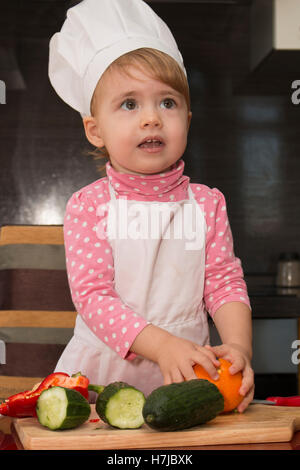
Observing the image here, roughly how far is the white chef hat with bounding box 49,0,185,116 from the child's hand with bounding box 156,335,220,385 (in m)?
0.46

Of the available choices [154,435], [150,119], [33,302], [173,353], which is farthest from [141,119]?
[33,302]

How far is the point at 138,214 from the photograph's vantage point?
40.9 inches

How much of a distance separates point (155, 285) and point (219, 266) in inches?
4.5

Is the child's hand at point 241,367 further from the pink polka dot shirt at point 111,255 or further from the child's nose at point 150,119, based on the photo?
the child's nose at point 150,119

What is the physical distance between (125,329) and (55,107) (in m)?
1.95

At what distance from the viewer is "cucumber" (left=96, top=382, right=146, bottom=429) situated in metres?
0.68

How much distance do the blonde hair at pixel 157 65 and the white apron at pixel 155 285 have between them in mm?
209

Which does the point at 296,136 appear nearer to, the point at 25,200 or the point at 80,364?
the point at 25,200

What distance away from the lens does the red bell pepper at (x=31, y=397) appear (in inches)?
29.7

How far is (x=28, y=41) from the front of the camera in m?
2.63

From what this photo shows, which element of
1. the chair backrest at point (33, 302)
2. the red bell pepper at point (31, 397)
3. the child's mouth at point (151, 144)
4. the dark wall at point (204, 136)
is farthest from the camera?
the dark wall at point (204, 136)

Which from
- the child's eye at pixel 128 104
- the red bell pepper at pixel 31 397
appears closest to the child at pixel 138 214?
the child's eye at pixel 128 104

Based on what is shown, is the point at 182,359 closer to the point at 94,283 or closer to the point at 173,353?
the point at 173,353

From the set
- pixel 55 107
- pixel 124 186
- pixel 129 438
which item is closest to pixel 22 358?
pixel 124 186
